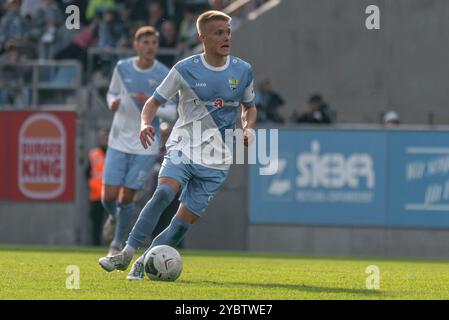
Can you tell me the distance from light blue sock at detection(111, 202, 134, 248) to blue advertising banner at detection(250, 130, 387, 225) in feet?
23.4

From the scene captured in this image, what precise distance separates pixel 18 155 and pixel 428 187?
23.6 ft

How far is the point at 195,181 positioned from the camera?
11.8 metres

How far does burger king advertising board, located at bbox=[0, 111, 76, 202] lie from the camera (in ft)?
74.2

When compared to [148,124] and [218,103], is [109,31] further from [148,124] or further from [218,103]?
[148,124]

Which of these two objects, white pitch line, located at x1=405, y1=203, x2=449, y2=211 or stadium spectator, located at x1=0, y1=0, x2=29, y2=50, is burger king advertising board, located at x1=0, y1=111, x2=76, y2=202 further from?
white pitch line, located at x1=405, y1=203, x2=449, y2=211

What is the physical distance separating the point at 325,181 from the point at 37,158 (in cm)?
513

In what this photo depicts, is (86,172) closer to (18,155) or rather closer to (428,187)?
(18,155)

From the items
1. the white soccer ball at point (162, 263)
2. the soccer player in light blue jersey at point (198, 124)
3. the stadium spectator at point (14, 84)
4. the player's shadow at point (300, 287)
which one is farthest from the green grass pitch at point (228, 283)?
the stadium spectator at point (14, 84)

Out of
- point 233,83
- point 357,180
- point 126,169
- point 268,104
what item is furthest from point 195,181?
point 268,104

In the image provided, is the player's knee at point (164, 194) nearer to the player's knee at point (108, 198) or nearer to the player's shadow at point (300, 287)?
the player's shadow at point (300, 287)

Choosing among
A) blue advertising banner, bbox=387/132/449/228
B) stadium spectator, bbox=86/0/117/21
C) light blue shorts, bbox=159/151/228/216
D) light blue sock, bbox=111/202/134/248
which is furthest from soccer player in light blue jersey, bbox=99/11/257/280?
stadium spectator, bbox=86/0/117/21

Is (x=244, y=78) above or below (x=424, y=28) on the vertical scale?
below
